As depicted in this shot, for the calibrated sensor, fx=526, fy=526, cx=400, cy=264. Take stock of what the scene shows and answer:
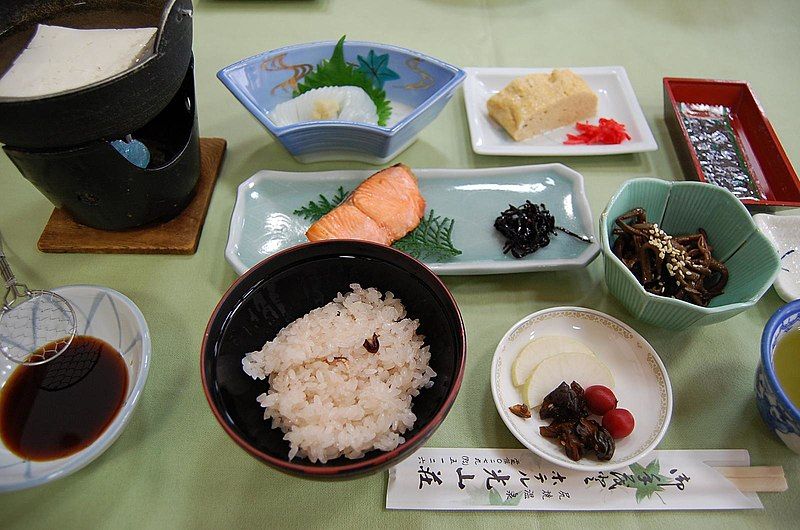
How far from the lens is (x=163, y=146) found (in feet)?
5.38

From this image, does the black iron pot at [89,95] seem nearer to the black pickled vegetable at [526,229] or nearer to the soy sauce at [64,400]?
the soy sauce at [64,400]

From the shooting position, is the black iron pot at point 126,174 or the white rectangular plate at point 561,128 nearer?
the black iron pot at point 126,174

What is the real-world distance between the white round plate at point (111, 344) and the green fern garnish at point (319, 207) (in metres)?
0.57

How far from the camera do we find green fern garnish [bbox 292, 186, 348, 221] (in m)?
1.65

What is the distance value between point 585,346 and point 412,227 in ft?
1.97

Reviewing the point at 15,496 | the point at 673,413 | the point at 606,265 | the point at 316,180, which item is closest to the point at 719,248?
the point at 606,265

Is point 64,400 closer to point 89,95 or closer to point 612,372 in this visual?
point 89,95

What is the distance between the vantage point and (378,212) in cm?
155

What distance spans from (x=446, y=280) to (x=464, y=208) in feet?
0.89

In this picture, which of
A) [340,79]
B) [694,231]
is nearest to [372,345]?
[694,231]

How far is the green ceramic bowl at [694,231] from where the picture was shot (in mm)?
1292

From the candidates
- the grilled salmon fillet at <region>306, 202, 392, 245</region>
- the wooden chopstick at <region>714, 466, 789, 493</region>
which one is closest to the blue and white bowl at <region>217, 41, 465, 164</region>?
the grilled salmon fillet at <region>306, 202, 392, 245</region>

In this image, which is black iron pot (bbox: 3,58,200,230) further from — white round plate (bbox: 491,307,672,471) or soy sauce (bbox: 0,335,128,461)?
white round plate (bbox: 491,307,672,471)

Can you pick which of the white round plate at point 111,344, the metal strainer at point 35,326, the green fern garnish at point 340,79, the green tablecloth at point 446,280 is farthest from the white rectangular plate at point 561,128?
the metal strainer at point 35,326
